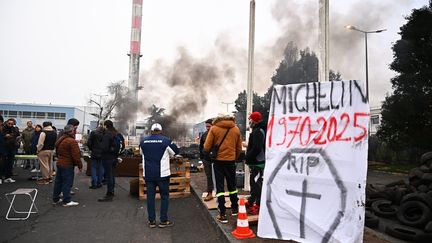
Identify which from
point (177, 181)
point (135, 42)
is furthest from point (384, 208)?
point (135, 42)

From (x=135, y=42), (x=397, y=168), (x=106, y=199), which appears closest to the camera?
(x=106, y=199)

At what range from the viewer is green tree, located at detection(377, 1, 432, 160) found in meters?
18.2

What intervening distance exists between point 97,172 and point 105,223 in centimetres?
401

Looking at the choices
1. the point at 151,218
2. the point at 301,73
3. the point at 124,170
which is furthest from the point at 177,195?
the point at 301,73

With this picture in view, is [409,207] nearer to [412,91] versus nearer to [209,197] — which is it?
[209,197]

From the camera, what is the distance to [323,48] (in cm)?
561

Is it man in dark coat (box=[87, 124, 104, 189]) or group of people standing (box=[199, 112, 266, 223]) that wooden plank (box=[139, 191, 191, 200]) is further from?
group of people standing (box=[199, 112, 266, 223])

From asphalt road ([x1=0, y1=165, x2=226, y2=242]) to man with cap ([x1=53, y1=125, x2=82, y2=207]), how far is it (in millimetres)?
298

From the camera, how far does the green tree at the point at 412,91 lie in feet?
59.6

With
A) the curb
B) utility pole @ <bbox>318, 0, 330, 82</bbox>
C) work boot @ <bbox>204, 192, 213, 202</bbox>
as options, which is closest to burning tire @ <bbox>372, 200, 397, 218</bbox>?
utility pole @ <bbox>318, 0, 330, 82</bbox>

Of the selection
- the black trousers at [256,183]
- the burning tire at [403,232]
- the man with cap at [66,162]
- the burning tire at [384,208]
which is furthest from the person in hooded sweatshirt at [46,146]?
the burning tire at [403,232]

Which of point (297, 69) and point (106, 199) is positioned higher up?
point (297, 69)

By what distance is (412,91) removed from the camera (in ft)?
62.6

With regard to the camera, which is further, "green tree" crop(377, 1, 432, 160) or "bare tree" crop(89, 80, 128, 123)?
"bare tree" crop(89, 80, 128, 123)
